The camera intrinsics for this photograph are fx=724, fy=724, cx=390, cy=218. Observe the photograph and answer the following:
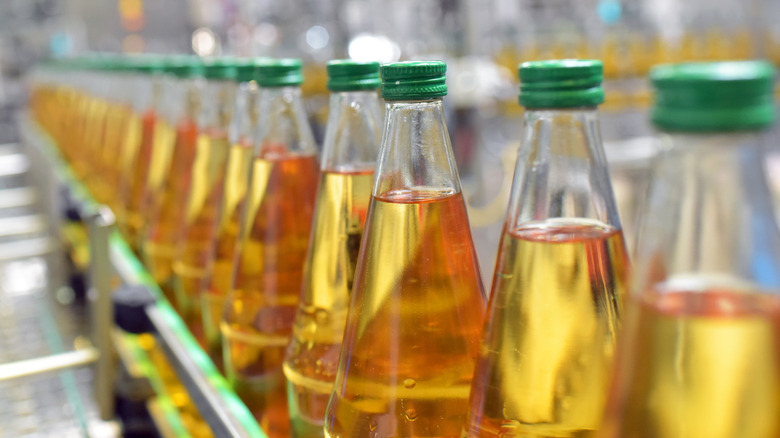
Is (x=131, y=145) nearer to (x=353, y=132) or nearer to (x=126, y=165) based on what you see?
(x=126, y=165)

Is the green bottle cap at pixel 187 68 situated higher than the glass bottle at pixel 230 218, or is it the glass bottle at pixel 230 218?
the green bottle cap at pixel 187 68

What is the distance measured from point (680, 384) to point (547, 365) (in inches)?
3.7

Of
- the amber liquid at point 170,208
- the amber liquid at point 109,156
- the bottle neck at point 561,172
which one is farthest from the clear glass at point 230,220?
the amber liquid at point 109,156

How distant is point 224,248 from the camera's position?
0.65 meters

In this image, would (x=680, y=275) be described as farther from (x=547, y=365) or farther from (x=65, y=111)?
(x=65, y=111)

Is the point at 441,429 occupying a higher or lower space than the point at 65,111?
lower

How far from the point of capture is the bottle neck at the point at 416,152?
0.37 meters

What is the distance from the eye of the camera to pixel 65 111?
2281 mm

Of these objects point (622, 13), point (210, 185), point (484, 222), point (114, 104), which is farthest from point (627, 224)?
point (210, 185)

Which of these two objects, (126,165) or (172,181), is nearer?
(172,181)

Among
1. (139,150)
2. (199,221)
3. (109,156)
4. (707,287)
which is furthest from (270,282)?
(109,156)

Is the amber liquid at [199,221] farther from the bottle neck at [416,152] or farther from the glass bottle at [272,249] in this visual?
the bottle neck at [416,152]

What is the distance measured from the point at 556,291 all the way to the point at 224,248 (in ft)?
1.28

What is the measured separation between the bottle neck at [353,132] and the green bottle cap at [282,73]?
0.07 meters
